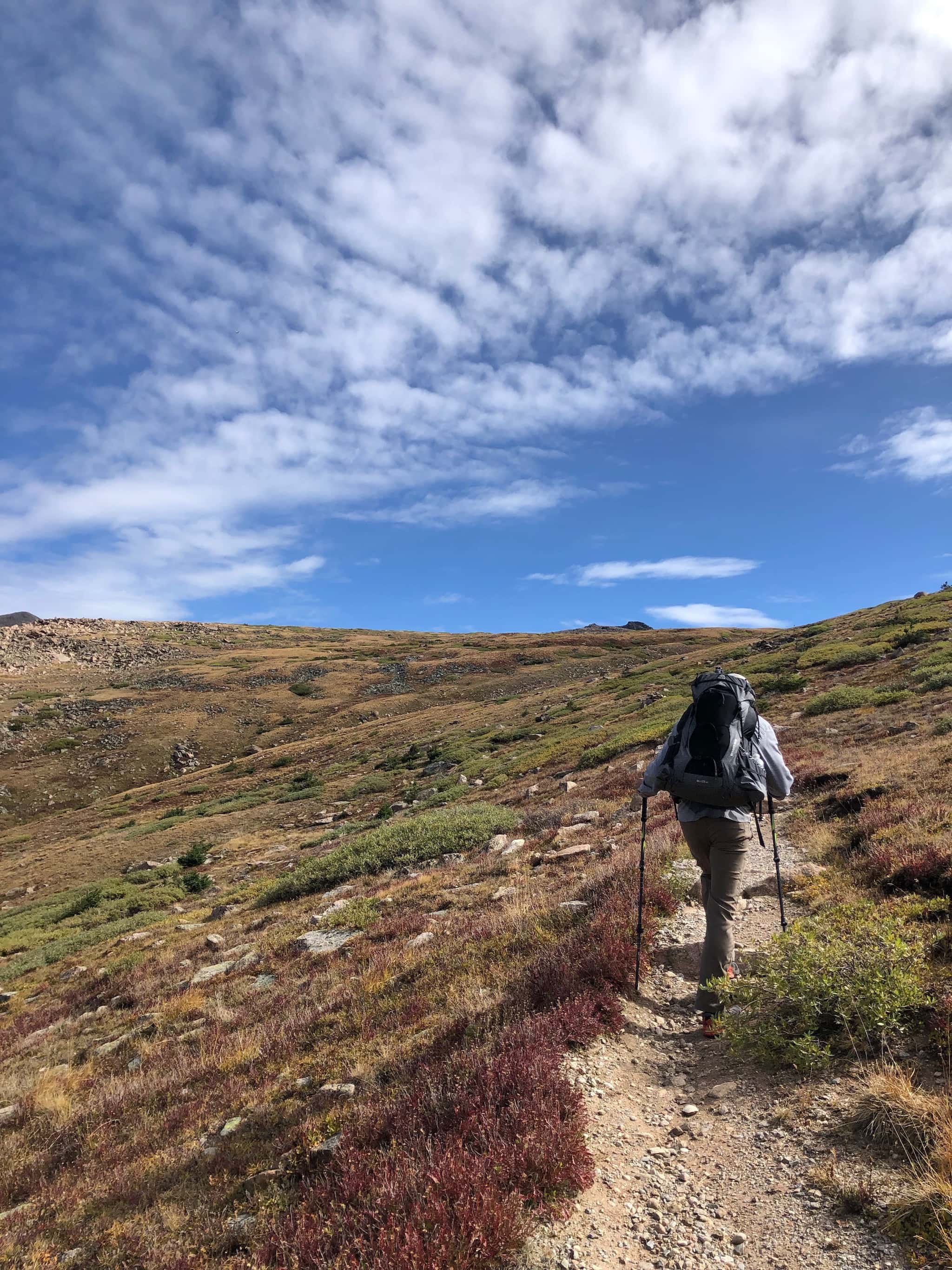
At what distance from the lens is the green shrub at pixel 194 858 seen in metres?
24.3

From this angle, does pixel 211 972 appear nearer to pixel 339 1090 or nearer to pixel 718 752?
pixel 339 1090

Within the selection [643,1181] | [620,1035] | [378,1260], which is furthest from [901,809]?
[378,1260]

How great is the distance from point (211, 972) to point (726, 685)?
10968mm

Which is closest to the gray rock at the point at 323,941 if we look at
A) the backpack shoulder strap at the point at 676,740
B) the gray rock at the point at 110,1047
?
the gray rock at the point at 110,1047

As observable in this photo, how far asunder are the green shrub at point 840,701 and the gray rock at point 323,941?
53.7ft

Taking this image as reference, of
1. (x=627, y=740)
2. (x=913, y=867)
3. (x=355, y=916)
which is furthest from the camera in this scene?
(x=627, y=740)

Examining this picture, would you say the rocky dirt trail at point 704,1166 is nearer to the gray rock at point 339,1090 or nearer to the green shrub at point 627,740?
the gray rock at point 339,1090

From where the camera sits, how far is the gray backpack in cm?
590

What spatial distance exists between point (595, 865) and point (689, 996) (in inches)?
165

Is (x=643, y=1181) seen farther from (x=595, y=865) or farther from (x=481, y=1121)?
(x=595, y=865)

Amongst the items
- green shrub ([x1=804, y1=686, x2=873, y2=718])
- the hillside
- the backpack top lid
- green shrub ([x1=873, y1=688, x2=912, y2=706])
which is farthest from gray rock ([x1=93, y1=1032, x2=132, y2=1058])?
green shrub ([x1=873, y1=688, x2=912, y2=706])

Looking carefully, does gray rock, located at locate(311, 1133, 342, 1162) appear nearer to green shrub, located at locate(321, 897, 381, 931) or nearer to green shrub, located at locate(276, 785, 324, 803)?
green shrub, located at locate(321, 897, 381, 931)

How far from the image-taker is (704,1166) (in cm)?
408

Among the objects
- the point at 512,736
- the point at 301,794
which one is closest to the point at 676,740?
the point at 512,736
